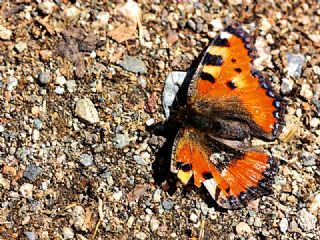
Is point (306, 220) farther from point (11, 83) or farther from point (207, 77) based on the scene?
point (11, 83)

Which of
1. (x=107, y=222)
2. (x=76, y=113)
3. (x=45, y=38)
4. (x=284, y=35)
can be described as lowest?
(x=107, y=222)

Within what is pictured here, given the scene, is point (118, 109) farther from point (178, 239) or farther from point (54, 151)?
point (178, 239)

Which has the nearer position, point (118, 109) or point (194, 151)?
point (194, 151)

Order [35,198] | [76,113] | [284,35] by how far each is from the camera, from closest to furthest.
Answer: [35,198] < [76,113] < [284,35]

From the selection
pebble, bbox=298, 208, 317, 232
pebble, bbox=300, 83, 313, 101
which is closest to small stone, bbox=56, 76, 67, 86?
pebble, bbox=300, 83, 313, 101

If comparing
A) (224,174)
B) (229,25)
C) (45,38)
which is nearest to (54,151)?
(45,38)

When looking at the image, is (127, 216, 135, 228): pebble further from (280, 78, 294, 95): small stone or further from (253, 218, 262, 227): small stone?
(280, 78, 294, 95): small stone

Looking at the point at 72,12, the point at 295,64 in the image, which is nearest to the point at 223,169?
the point at 295,64
